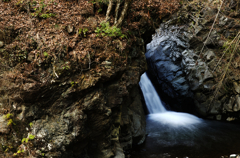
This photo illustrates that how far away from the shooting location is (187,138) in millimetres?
8750

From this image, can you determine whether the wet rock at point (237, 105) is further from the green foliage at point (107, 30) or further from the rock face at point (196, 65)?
the green foliage at point (107, 30)

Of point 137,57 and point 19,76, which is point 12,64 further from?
point 137,57

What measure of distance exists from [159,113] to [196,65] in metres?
5.15

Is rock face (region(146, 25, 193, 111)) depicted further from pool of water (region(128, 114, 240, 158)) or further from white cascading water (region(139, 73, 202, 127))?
pool of water (region(128, 114, 240, 158))

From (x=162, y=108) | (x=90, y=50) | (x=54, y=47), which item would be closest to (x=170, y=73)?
(x=162, y=108)

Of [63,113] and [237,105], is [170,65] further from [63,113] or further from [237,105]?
[63,113]

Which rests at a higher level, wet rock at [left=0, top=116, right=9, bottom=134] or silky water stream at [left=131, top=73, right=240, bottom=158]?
wet rock at [left=0, top=116, right=9, bottom=134]

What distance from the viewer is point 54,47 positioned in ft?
16.5

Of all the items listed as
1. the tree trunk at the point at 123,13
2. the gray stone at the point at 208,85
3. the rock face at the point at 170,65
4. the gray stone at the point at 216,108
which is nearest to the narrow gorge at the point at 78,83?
the tree trunk at the point at 123,13

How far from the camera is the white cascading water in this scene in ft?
38.1

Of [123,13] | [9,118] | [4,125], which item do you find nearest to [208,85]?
[123,13]

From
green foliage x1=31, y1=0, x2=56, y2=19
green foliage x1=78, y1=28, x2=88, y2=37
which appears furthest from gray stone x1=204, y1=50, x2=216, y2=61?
green foliage x1=31, y1=0, x2=56, y2=19

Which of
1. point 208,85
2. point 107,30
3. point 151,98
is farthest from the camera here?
point 151,98

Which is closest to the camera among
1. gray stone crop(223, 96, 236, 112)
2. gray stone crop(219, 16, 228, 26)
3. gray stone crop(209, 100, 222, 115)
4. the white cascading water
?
gray stone crop(223, 96, 236, 112)
